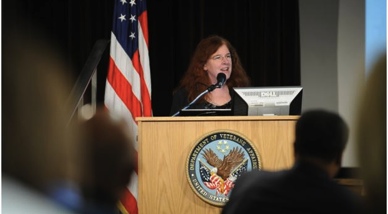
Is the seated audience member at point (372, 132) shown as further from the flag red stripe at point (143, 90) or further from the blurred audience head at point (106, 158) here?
the flag red stripe at point (143, 90)

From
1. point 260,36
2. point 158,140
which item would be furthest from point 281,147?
point 260,36

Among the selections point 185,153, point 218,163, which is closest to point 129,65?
point 185,153

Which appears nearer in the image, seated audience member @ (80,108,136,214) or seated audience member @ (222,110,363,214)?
seated audience member @ (80,108,136,214)

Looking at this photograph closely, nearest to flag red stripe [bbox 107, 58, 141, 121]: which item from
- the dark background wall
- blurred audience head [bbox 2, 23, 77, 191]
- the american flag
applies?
the american flag

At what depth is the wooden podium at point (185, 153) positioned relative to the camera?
2258 millimetres

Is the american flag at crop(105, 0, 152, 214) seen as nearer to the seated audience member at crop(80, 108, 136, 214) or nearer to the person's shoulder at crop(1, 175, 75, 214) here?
the seated audience member at crop(80, 108, 136, 214)

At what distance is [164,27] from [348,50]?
57.6 inches

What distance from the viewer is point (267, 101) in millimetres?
2479

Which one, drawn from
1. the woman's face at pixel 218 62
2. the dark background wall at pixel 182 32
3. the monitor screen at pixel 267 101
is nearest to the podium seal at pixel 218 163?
the monitor screen at pixel 267 101

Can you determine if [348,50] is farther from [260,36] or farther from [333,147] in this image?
[333,147]

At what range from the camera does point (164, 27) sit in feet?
15.2

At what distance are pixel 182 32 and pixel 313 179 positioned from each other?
3.30 metres

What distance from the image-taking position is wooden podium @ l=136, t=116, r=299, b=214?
2258 mm

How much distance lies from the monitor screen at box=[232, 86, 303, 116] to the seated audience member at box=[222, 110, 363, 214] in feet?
3.18
